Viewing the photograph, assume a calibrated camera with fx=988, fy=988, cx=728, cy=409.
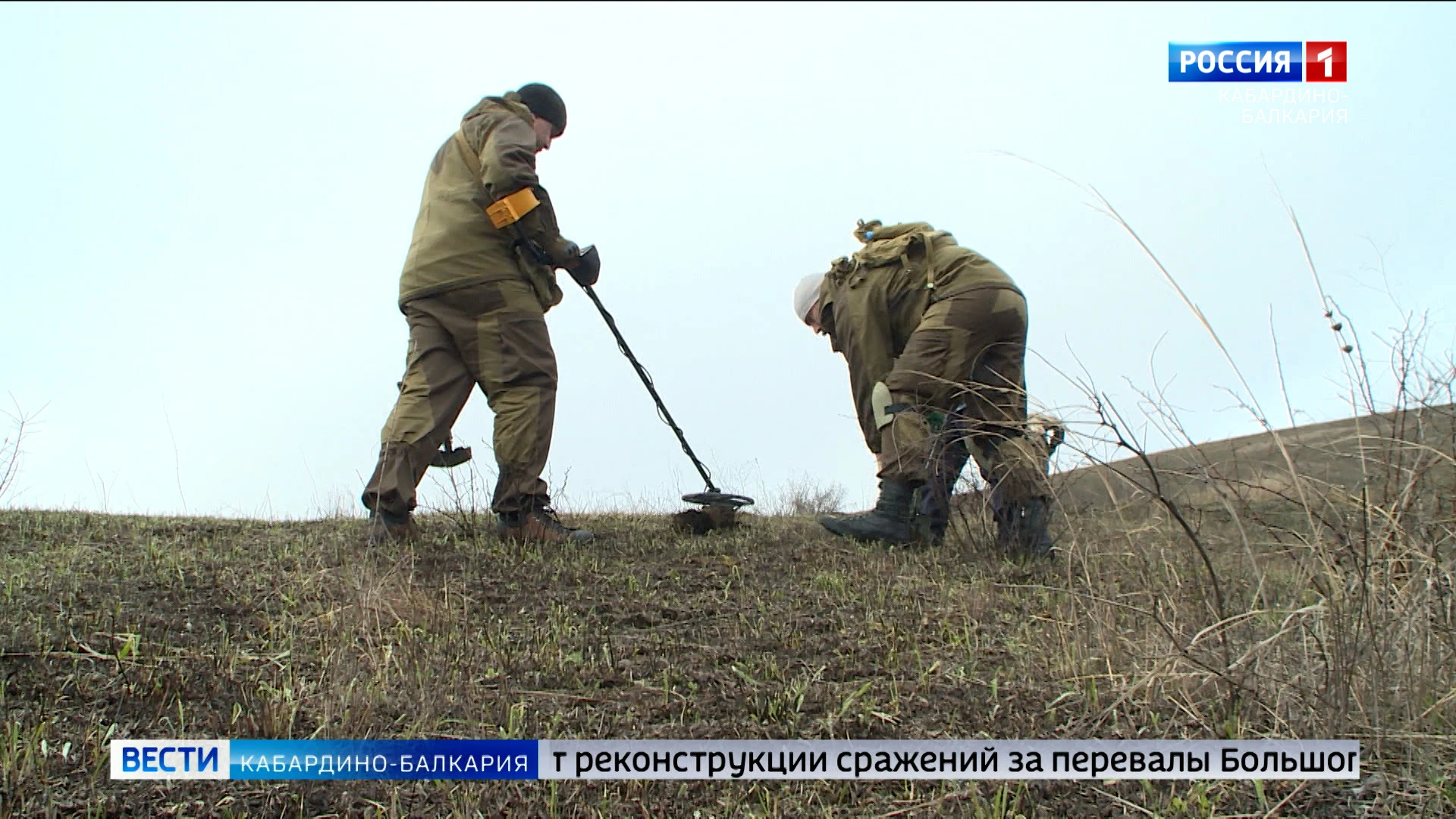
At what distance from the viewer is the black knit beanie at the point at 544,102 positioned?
15.4ft

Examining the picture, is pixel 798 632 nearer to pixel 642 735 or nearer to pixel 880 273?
pixel 642 735

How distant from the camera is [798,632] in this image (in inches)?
114

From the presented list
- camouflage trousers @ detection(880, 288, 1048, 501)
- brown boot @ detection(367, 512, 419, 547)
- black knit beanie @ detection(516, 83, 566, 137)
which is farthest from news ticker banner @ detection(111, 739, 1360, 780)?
black knit beanie @ detection(516, 83, 566, 137)

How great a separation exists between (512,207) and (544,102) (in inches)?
33.1

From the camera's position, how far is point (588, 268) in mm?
4672

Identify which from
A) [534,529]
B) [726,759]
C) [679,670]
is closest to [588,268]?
[534,529]

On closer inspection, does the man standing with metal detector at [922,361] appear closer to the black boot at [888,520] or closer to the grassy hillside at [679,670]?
the black boot at [888,520]

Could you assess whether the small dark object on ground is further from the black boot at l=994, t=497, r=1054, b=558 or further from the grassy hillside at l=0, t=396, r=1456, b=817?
the black boot at l=994, t=497, r=1054, b=558

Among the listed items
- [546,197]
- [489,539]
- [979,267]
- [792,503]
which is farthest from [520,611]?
[792,503]

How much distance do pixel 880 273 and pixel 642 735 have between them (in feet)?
10.2

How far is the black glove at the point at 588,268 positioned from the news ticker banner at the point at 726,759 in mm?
2888

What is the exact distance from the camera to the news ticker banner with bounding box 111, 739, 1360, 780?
1977 mm

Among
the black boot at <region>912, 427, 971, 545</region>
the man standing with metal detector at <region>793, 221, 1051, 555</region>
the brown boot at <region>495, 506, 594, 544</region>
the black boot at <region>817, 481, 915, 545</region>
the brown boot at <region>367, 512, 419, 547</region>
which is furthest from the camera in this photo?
the black boot at <region>817, 481, 915, 545</region>

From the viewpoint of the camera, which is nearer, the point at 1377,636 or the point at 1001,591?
the point at 1377,636
